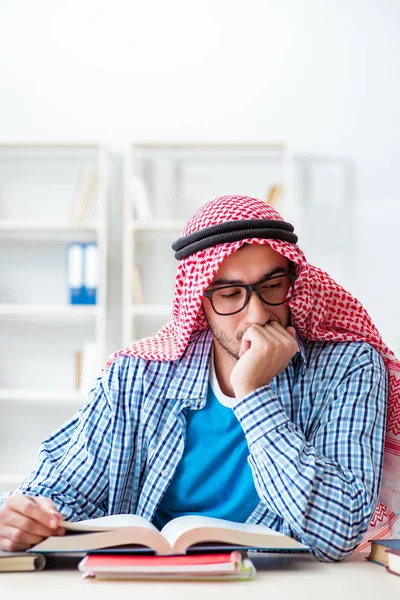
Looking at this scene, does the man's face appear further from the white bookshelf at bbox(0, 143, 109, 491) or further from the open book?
the white bookshelf at bbox(0, 143, 109, 491)

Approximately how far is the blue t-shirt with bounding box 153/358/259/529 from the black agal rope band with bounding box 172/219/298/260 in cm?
36

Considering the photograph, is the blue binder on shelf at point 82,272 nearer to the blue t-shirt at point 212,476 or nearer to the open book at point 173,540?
the blue t-shirt at point 212,476

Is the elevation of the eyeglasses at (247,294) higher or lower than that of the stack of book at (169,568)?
higher

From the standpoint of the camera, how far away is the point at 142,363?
1.57 m

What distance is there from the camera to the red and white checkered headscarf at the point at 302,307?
150 centimetres

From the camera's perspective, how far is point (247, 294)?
148 cm

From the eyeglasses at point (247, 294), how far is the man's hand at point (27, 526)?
1.87 feet

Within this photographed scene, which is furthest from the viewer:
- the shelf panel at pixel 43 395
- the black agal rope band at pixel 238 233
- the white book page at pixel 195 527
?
the shelf panel at pixel 43 395

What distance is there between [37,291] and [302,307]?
2895 mm

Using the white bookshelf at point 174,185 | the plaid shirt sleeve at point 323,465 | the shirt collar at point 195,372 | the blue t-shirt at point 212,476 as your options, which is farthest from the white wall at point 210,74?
the plaid shirt sleeve at point 323,465

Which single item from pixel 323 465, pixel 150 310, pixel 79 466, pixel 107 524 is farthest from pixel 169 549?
pixel 150 310

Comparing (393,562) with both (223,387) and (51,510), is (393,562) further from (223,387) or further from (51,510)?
(223,387)

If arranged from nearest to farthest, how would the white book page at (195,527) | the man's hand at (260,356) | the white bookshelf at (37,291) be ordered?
the white book page at (195,527)
the man's hand at (260,356)
the white bookshelf at (37,291)

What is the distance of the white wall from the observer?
4.28 meters
